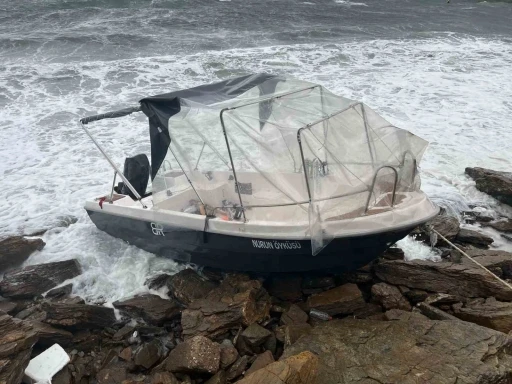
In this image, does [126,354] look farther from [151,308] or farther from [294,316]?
[294,316]

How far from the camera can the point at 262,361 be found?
16.7 feet

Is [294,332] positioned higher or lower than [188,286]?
higher

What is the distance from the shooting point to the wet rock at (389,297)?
5.93m

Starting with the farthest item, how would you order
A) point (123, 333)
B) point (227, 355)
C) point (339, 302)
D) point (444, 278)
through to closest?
point (444, 278) → point (123, 333) → point (339, 302) → point (227, 355)

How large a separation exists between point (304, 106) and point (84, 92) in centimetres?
1268

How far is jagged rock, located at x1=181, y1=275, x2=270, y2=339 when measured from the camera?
5.80m

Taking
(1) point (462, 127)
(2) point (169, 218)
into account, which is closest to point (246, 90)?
(2) point (169, 218)

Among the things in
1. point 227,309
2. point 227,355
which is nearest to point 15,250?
point 227,309

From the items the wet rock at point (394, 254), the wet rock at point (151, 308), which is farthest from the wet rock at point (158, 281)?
the wet rock at point (394, 254)

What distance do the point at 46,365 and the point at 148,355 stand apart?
1202 mm

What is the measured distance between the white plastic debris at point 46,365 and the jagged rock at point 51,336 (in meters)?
0.24

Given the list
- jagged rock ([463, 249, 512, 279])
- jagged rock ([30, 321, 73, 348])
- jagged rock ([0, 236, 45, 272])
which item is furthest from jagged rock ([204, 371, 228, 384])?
jagged rock ([0, 236, 45, 272])

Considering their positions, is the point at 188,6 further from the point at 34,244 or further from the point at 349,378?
the point at 349,378

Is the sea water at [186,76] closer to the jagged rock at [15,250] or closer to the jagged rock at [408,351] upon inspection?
the jagged rock at [15,250]
